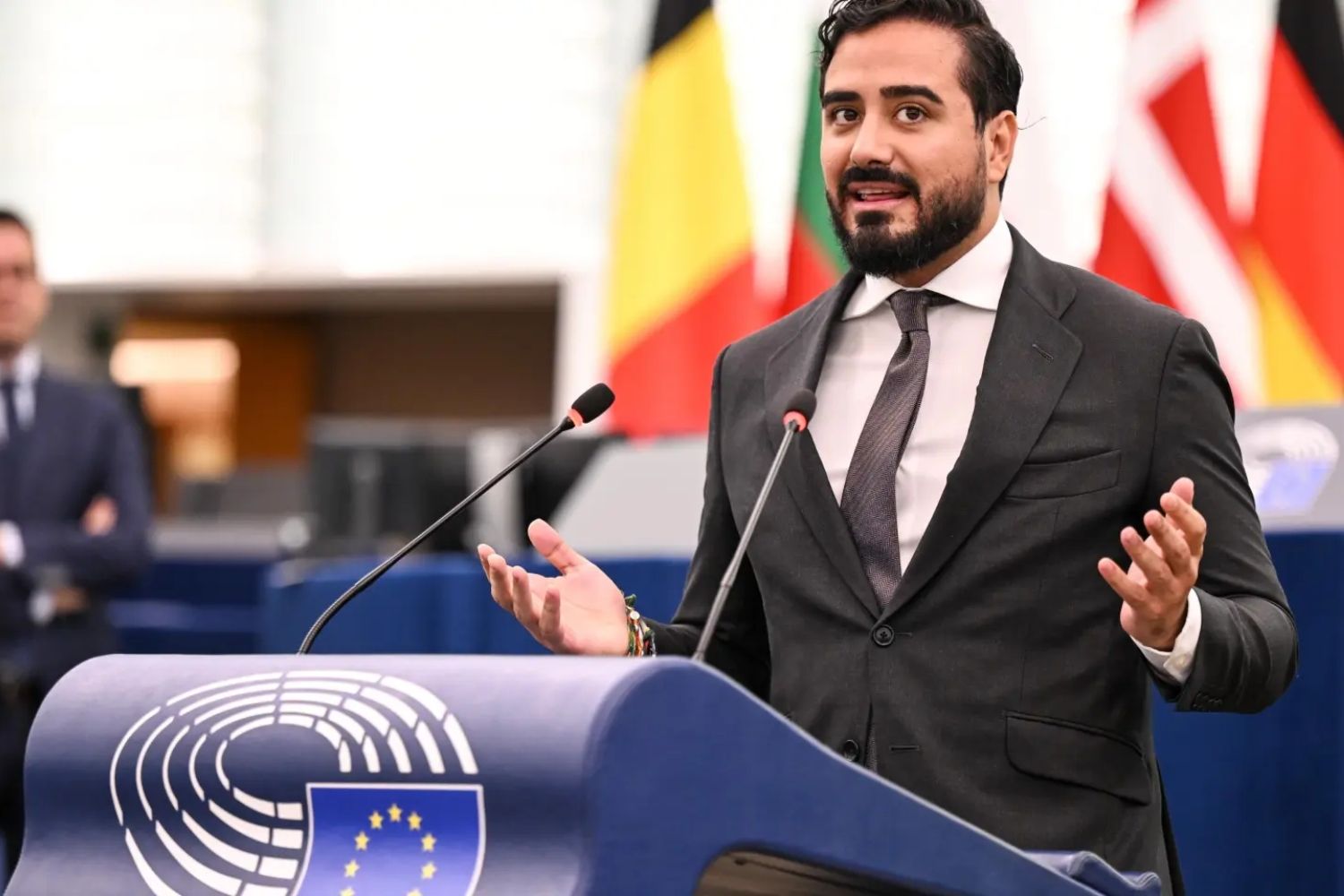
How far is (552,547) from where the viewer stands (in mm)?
1749

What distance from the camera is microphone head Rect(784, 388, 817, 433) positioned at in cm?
171

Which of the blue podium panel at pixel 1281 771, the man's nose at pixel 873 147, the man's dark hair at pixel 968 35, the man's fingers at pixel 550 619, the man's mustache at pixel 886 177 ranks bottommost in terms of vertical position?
the blue podium panel at pixel 1281 771

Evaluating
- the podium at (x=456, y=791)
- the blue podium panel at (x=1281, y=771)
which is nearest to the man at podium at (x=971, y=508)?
the podium at (x=456, y=791)

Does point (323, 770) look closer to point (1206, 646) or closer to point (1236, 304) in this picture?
point (1206, 646)

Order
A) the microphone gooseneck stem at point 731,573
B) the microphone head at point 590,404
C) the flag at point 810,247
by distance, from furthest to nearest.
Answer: the flag at point 810,247 < the microphone head at point 590,404 < the microphone gooseneck stem at point 731,573

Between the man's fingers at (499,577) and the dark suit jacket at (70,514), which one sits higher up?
the man's fingers at (499,577)

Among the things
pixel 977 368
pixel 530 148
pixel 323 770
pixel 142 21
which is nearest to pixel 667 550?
pixel 977 368

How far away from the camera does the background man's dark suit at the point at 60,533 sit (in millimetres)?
3904

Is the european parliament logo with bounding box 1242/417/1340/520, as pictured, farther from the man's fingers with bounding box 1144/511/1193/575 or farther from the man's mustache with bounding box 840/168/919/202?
the man's fingers with bounding box 1144/511/1193/575

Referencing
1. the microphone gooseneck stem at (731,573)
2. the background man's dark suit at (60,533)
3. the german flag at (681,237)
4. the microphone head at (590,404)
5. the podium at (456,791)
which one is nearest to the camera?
the podium at (456,791)

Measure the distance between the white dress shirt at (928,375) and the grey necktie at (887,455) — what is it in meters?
0.01

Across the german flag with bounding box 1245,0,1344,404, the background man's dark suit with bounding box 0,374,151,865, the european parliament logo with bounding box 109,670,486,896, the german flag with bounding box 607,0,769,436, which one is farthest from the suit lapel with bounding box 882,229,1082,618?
the german flag with bounding box 607,0,769,436

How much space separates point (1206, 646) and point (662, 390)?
14.8 ft

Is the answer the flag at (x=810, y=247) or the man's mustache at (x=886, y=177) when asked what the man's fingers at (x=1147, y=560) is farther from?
the flag at (x=810, y=247)
